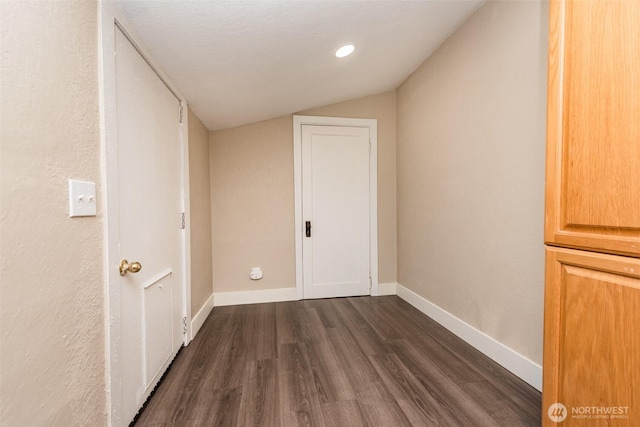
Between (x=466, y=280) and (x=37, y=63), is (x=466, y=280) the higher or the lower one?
the lower one

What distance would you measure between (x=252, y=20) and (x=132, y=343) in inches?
67.6

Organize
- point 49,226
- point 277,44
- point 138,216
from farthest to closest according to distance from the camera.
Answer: point 277,44 < point 138,216 < point 49,226

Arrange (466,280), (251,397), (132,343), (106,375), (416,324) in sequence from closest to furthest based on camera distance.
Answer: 1. (106,375)
2. (132,343)
3. (251,397)
4. (466,280)
5. (416,324)

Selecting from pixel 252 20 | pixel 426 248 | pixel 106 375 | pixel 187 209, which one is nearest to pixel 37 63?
pixel 252 20

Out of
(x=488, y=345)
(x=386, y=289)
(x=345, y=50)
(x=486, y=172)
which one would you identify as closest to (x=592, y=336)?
(x=488, y=345)

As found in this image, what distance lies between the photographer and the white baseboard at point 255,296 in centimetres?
310

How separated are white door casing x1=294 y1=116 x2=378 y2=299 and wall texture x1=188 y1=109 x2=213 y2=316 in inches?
37.8

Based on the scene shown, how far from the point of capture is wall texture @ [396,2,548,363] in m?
1.62

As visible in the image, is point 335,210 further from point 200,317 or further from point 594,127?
point 594,127

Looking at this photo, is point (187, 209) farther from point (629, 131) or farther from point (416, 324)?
point (629, 131)

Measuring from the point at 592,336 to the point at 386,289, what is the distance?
8.27ft

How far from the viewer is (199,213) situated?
8.47 ft

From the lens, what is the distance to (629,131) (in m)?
0.84

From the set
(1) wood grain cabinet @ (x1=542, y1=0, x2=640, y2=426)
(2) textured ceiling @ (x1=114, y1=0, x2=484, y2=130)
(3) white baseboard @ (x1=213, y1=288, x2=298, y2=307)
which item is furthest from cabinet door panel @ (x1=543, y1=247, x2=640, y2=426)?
(3) white baseboard @ (x1=213, y1=288, x2=298, y2=307)
